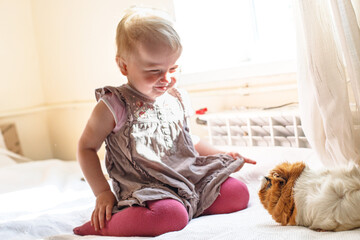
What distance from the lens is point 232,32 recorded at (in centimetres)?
202

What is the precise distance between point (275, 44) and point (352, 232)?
4.27 feet

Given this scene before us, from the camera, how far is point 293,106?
160 cm

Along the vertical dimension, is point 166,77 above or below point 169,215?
above

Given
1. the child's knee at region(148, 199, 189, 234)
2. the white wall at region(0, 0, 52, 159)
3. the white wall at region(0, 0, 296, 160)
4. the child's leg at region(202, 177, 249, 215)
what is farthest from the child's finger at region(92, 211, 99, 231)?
the white wall at region(0, 0, 52, 159)

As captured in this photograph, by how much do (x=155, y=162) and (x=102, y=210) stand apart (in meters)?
0.18

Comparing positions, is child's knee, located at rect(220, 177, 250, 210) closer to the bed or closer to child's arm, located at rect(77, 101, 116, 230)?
Result: the bed

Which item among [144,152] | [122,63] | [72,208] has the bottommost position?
[72,208]

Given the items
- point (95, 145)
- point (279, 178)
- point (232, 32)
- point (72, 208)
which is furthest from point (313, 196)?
point (232, 32)

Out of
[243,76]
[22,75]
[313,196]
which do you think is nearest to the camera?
[313,196]

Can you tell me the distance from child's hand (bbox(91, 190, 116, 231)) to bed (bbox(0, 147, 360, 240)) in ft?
0.15

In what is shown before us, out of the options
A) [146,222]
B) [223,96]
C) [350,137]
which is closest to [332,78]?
[350,137]

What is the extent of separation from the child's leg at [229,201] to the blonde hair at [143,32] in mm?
407

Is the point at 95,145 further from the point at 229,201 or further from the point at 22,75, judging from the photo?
the point at 22,75

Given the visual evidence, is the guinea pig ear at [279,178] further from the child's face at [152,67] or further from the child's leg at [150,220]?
the child's face at [152,67]
